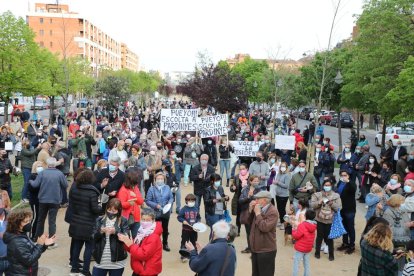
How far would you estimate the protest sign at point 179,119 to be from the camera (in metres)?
17.0

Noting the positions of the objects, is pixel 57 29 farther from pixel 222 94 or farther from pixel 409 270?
pixel 409 270

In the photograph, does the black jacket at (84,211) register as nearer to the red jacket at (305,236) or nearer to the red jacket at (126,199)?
the red jacket at (126,199)

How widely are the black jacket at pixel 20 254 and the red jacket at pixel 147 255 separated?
117 centimetres

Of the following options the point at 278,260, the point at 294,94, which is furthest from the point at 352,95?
the point at 278,260

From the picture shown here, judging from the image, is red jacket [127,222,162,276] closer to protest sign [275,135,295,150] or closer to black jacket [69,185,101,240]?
black jacket [69,185,101,240]

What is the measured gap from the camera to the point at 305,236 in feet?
25.1

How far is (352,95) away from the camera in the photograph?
23.4 metres

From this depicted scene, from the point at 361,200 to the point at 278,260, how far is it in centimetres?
627

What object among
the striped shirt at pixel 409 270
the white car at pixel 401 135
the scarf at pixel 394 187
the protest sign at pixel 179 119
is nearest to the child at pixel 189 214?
the striped shirt at pixel 409 270

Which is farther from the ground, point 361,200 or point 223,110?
point 223,110

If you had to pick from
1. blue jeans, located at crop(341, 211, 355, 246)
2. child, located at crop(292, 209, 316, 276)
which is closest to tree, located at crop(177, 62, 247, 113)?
blue jeans, located at crop(341, 211, 355, 246)

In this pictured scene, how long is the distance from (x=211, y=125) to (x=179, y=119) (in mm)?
1304

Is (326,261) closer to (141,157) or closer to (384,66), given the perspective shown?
(141,157)

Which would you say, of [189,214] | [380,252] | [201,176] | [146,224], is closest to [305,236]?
[189,214]
